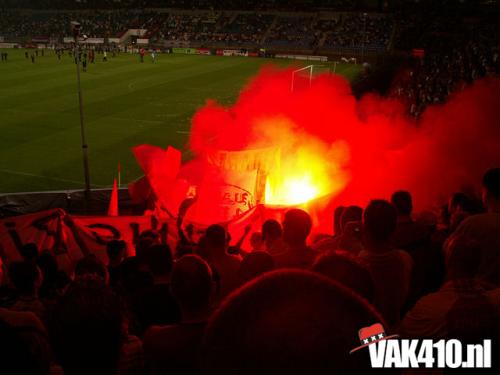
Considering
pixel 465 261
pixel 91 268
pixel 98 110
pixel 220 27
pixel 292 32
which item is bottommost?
pixel 91 268

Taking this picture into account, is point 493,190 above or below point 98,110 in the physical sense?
below

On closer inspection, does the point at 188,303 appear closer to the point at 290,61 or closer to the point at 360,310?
the point at 360,310

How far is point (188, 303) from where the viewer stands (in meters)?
2.50

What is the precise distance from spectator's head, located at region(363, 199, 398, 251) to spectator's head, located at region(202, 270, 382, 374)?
2.49 m

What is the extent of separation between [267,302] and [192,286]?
159cm

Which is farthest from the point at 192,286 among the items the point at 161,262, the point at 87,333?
the point at 161,262

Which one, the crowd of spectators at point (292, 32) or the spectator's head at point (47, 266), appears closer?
the spectator's head at point (47, 266)

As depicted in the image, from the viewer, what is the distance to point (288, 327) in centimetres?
97

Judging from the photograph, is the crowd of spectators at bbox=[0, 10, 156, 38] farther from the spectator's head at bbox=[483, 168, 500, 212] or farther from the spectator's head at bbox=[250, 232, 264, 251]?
the spectator's head at bbox=[483, 168, 500, 212]

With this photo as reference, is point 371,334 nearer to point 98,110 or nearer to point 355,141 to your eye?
point 355,141

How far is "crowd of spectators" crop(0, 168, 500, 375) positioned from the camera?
1.00 m

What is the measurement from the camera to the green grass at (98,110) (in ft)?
55.3

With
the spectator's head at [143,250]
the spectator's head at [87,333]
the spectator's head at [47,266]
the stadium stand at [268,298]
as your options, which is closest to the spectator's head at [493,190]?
the stadium stand at [268,298]

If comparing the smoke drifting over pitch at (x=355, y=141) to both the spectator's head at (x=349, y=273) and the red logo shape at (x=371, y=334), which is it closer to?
the spectator's head at (x=349, y=273)
